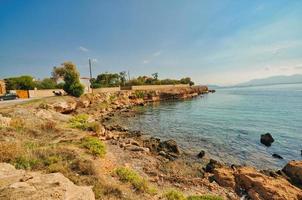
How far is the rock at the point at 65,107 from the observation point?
27550 mm

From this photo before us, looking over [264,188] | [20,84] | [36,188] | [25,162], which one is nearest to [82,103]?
[25,162]

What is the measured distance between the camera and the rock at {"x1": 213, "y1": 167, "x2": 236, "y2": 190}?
959 cm

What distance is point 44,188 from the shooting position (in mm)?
4789

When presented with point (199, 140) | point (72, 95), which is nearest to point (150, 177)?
point (199, 140)

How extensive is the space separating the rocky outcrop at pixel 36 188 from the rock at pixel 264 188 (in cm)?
752

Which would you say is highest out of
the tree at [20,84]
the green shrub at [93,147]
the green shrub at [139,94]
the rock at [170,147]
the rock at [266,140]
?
the tree at [20,84]

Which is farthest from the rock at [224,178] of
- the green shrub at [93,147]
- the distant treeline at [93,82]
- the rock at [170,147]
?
the distant treeline at [93,82]

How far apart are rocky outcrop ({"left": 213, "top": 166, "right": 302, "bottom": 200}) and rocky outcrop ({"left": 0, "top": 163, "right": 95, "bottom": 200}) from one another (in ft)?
24.1

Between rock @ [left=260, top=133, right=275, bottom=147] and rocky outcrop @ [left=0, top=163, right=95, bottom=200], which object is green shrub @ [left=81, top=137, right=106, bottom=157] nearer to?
rocky outcrop @ [left=0, top=163, right=95, bottom=200]

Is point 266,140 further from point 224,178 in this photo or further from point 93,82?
point 93,82

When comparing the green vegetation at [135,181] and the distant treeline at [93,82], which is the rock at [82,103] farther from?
the green vegetation at [135,181]

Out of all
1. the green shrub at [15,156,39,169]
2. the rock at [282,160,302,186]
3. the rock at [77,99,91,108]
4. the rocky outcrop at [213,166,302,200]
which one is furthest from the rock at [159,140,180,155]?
the rock at [77,99,91,108]

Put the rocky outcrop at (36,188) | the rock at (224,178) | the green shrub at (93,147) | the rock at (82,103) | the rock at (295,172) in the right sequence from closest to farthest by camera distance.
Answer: the rocky outcrop at (36,188), the rock at (224,178), the green shrub at (93,147), the rock at (295,172), the rock at (82,103)

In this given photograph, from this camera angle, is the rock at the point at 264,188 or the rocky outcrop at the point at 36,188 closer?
the rocky outcrop at the point at 36,188
